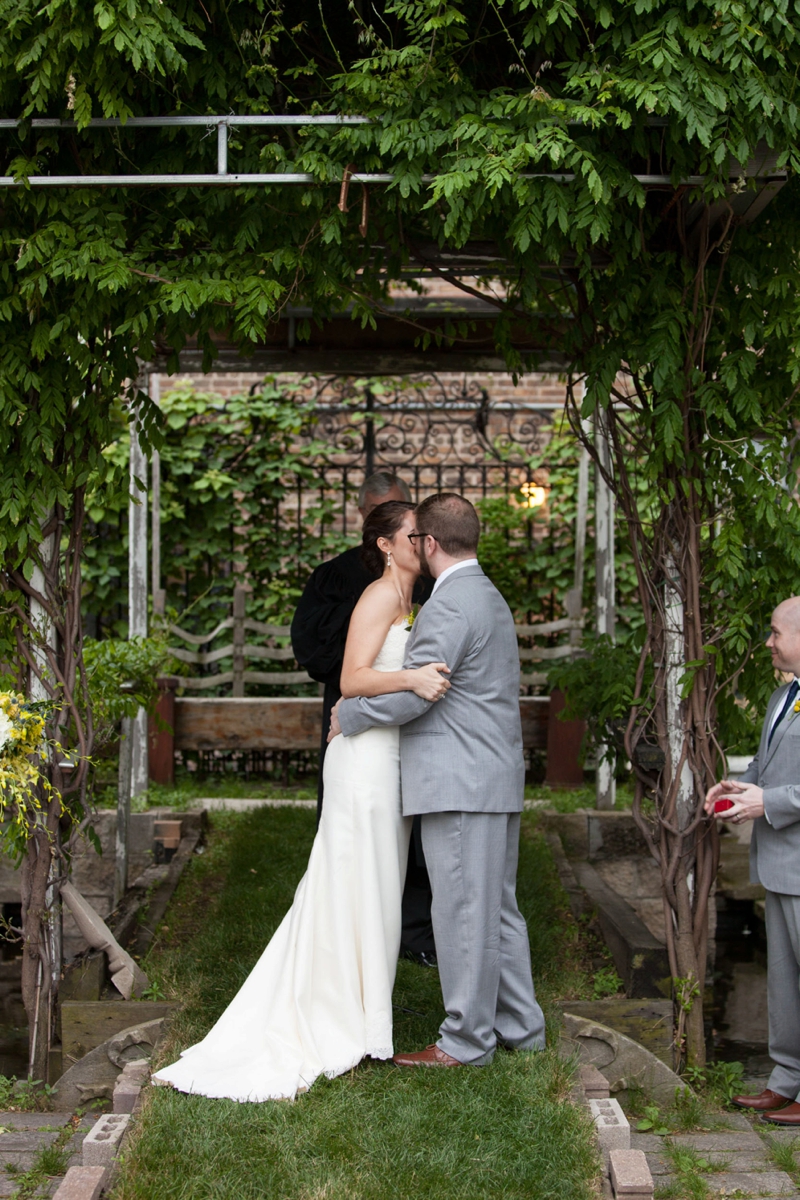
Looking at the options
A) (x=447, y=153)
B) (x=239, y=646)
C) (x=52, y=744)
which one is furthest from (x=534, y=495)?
(x=447, y=153)

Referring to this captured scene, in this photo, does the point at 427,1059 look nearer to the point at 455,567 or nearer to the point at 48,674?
the point at 455,567

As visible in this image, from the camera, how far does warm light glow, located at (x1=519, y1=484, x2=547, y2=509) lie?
9.52m

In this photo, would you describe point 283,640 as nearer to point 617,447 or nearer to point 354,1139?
point 617,447

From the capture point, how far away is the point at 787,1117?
4090 millimetres

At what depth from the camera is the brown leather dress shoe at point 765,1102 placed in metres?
4.23

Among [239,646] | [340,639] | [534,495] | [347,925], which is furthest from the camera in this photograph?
[534,495]

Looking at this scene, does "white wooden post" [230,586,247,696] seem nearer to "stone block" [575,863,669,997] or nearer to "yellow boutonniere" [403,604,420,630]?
"stone block" [575,863,669,997]

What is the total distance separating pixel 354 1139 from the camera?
341cm

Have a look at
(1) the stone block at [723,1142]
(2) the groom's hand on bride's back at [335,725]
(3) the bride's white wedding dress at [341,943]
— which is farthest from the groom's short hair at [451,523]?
(1) the stone block at [723,1142]

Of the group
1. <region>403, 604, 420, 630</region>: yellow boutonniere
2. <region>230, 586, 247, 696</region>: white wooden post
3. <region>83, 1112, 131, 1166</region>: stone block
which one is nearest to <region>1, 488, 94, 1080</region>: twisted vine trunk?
<region>83, 1112, 131, 1166</region>: stone block

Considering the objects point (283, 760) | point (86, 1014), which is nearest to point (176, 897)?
point (86, 1014)

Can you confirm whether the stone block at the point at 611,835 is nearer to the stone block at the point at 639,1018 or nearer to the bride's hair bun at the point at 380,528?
the stone block at the point at 639,1018

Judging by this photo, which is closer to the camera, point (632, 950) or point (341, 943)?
point (341, 943)

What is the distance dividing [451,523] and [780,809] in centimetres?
148
